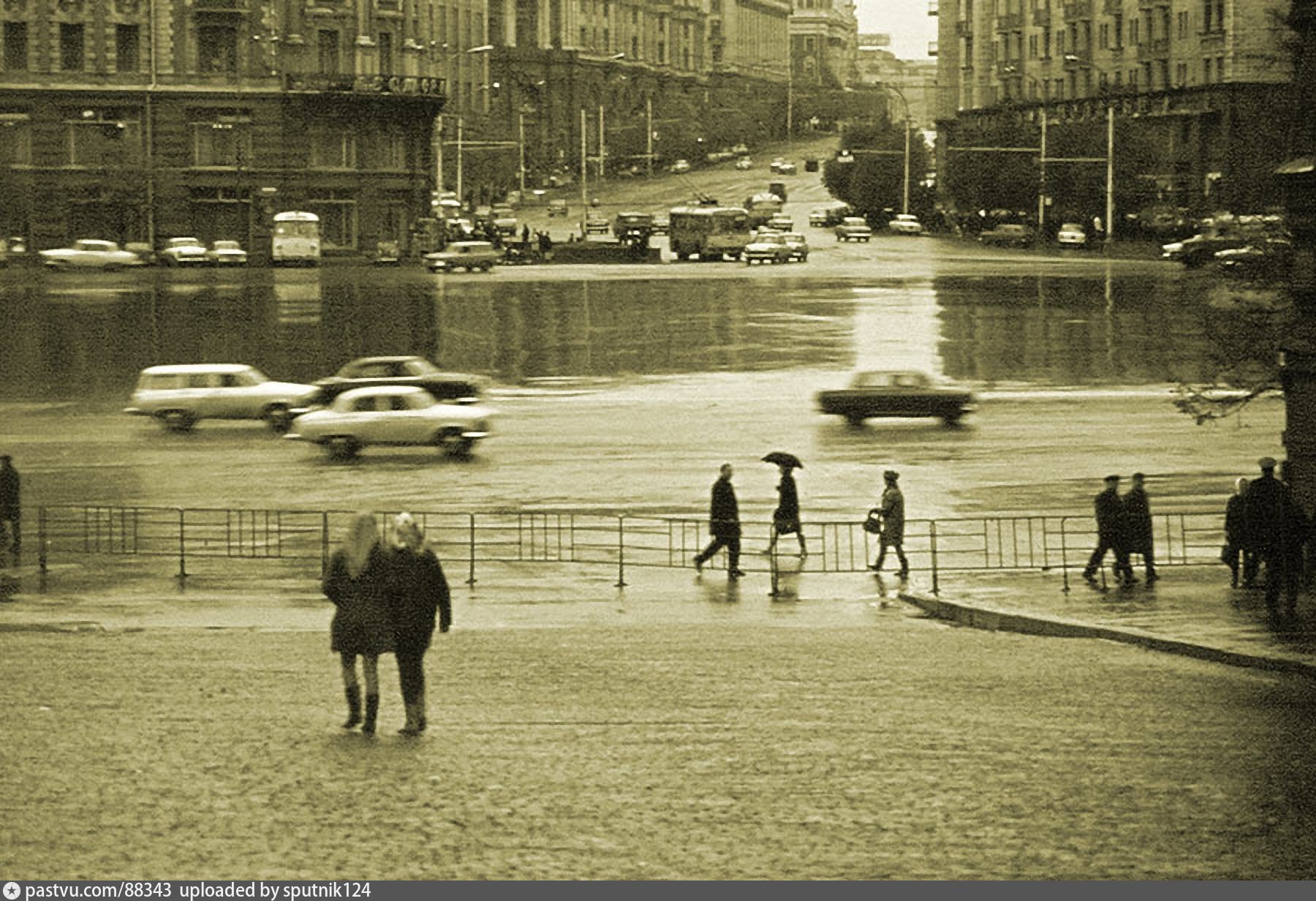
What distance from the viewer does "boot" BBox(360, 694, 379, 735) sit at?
14227 millimetres

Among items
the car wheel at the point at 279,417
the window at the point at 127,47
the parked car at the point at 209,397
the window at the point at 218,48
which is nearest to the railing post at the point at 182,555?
the car wheel at the point at 279,417

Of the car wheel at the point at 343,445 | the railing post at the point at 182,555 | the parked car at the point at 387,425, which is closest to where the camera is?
the railing post at the point at 182,555

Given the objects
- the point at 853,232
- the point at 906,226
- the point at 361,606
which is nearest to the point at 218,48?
the point at 853,232

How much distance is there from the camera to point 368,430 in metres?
36.4

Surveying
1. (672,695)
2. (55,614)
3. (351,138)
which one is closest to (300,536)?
(55,614)

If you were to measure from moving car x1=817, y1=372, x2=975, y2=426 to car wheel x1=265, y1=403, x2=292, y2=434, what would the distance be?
954cm

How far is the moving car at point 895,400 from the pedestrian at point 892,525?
14.6 metres

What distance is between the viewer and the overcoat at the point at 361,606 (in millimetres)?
14227

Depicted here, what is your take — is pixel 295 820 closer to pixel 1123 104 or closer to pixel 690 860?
pixel 690 860

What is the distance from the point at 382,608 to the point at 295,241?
276 feet

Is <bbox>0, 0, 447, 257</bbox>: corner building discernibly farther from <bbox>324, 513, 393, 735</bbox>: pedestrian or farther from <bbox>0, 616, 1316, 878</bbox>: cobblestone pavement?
<bbox>324, 513, 393, 735</bbox>: pedestrian

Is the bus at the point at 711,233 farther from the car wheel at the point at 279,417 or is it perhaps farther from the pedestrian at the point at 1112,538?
the pedestrian at the point at 1112,538

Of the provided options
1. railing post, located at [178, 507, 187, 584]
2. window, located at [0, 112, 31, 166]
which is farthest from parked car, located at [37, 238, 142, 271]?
railing post, located at [178, 507, 187, 584]

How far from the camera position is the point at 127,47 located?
100562 millimetres
